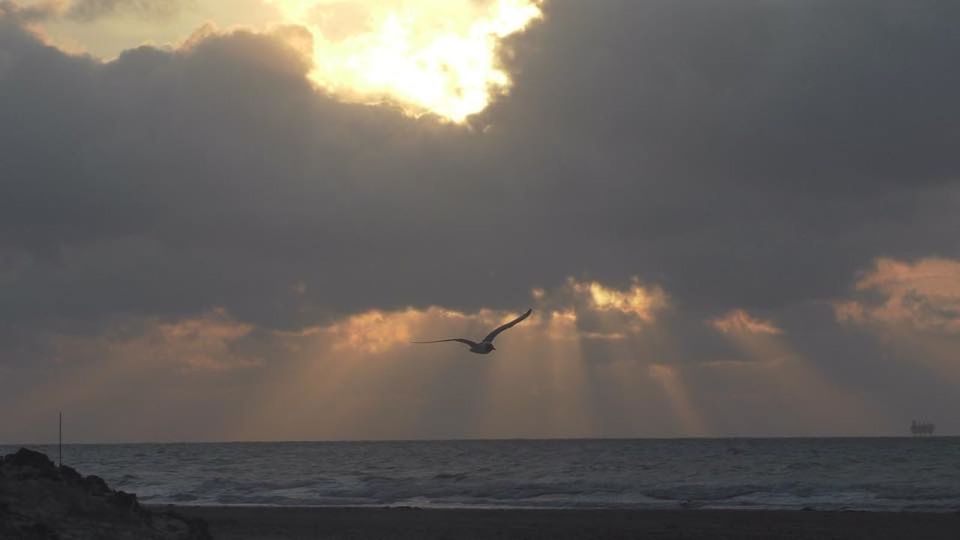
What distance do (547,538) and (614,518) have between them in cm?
814

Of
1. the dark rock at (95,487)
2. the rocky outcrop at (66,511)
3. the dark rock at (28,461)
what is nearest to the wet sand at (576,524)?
the dark rock at (95,487)

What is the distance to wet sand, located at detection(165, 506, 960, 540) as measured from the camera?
106 ft

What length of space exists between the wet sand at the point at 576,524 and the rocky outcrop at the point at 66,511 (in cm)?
662

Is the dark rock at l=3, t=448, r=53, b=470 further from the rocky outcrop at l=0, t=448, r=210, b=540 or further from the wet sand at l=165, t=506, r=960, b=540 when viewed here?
the wet sand at l=165, t=506, r=960, b=540

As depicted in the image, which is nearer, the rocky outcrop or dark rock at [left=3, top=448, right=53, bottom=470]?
the rocky outcrop

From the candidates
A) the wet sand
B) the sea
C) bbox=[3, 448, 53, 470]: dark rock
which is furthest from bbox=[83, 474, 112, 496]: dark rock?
the sea

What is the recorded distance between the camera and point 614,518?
38.9 m

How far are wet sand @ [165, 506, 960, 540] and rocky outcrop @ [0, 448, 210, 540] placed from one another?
662 centimetres

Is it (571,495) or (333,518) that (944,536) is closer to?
(333,518)

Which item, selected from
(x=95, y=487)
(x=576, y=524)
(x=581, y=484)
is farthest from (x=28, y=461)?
(x=581, y=484)

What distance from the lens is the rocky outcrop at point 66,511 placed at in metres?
20.3

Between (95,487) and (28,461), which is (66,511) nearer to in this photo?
(95,487)

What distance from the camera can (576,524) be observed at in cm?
3600

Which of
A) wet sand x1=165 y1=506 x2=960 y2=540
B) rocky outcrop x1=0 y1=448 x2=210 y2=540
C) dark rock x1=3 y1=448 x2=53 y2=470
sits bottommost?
wet sand x1=165 y1=506 x2=960 y2=540
